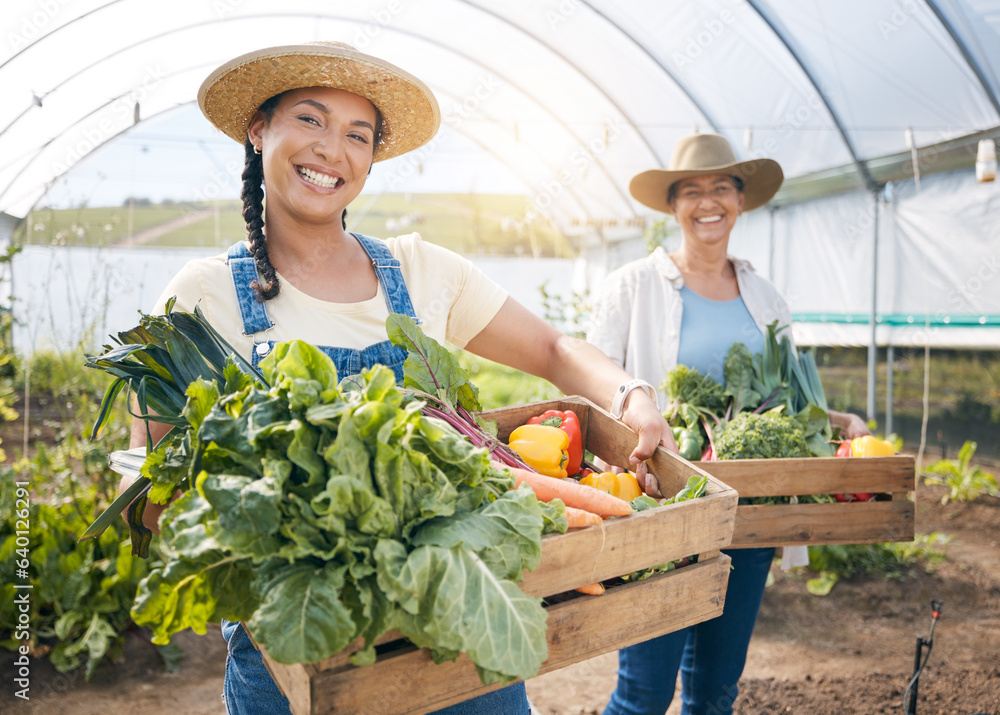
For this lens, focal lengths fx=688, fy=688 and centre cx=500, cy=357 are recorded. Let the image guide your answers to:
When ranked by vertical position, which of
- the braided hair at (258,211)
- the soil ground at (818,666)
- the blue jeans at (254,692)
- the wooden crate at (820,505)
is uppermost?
the braided hair at (258,211)

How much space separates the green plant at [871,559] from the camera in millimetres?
4738

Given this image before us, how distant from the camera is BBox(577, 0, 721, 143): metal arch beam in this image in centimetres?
626

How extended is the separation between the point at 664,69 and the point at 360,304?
19.3 ft

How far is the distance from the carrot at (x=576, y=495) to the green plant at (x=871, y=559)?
3.90m

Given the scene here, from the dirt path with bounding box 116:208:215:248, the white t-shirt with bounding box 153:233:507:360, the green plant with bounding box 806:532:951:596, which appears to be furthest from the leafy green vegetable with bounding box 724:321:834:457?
the dirt path with bounding box 116:208:215:248

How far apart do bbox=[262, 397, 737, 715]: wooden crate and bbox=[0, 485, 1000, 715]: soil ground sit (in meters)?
2.38

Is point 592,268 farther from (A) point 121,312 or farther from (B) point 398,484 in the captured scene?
(B) point 398,484

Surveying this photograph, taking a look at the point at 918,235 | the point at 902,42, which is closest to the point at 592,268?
the point at 918,235

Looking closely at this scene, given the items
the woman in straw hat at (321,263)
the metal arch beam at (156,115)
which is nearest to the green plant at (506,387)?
the metal arch beam at (156,115)

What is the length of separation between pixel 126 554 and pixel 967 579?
5.27 m

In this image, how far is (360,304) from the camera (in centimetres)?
181

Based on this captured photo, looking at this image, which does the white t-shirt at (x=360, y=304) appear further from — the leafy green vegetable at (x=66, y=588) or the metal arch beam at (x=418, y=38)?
the metal arch beam at (x=418, y=38)

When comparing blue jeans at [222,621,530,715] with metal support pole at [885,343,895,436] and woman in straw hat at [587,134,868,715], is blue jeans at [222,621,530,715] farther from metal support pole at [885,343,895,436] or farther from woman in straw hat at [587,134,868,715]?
metal support pole at [885,343,895,436]

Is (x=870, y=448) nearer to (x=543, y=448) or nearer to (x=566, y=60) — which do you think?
(x=543, y=448)
